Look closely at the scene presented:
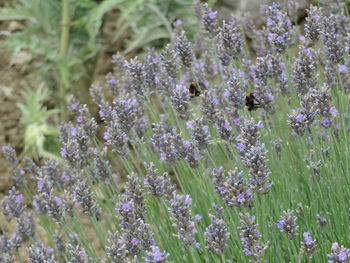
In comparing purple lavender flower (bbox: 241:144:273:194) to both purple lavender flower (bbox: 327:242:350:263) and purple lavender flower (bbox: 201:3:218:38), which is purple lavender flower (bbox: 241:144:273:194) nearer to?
purple lavender flower (bbox: 327:242:350:263)

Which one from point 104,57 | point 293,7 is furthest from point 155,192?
point 104,57

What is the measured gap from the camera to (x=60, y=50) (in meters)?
5.17

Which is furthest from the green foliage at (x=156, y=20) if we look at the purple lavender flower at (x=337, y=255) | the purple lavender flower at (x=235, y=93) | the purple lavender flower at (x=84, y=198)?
the purple lavender flower at (x=337, y=255)

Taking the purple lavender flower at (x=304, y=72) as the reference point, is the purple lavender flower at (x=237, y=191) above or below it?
below

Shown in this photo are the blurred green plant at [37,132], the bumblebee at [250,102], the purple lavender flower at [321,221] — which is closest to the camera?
the purple lavender flower at [321,221]

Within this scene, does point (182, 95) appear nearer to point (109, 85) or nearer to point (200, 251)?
point (200, 251)

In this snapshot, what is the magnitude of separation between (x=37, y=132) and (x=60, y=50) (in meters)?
0.77

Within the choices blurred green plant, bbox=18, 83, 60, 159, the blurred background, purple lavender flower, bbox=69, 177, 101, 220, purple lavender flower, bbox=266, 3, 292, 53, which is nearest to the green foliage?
the blurred background

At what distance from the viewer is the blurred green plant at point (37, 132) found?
4.80m

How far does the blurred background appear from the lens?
4934mm

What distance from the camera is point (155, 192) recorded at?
2.24 meters

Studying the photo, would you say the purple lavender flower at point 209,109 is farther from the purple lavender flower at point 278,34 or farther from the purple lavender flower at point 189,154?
the purple lavender flower at point 278,34

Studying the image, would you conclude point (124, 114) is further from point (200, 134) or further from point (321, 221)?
point (321, 221)

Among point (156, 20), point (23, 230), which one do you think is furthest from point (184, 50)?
point (156, 20)
